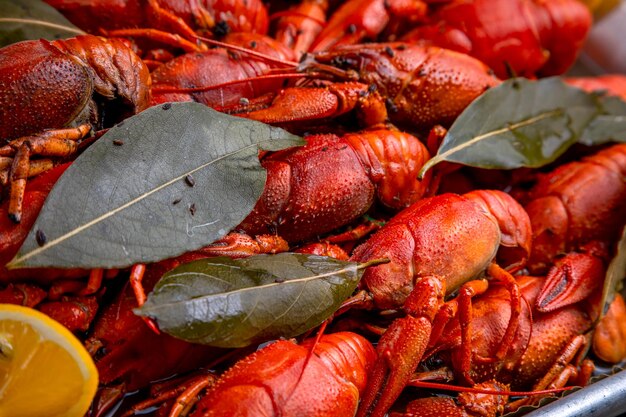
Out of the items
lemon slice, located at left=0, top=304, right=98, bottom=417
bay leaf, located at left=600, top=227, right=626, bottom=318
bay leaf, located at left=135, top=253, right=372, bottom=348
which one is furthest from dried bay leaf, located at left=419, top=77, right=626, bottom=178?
lemon slice, located at left=0, top=304, right=98, bottom=417

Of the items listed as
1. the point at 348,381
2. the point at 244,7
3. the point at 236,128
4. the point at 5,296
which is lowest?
the point at 348,381

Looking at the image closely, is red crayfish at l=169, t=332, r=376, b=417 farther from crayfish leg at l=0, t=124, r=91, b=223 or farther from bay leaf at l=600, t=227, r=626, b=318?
bay leaf at l=600, t=227, r=626, b=318

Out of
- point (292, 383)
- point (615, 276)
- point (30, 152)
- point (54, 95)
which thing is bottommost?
point (615, 276)

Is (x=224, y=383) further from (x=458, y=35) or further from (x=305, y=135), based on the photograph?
(x=458, y=35)

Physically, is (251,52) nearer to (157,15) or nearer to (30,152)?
(157,15)

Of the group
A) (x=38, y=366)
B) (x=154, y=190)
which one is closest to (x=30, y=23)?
(x=154, y=190)

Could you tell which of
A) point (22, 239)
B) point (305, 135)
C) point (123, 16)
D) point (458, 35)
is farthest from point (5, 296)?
point (458, 35)

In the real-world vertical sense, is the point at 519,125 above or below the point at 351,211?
above
